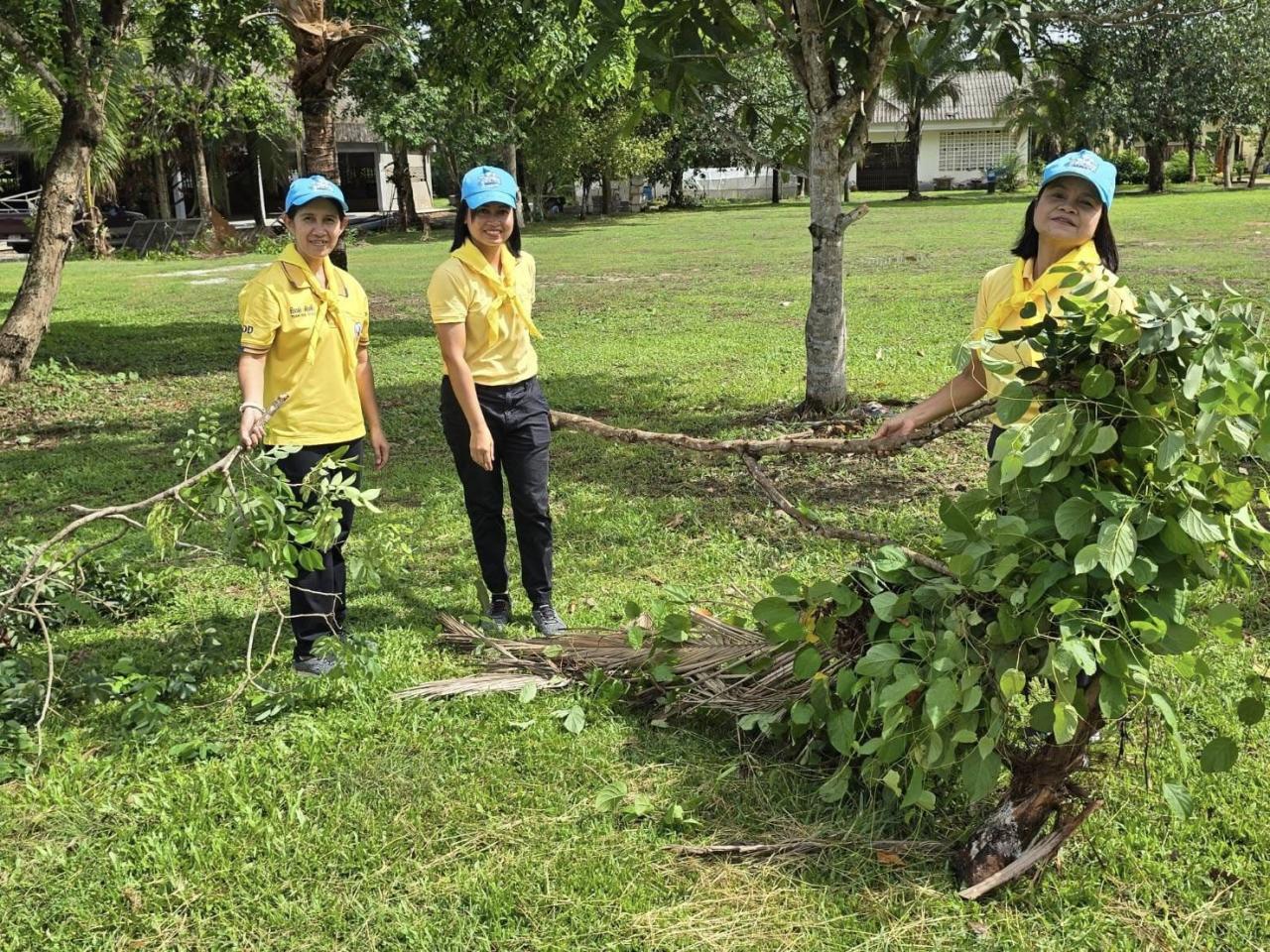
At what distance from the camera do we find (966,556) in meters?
2.83

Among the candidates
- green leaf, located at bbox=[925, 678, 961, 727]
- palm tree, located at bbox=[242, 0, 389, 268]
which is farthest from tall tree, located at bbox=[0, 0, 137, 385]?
green leaf, located at bbox=[925, 678, 961, 727]

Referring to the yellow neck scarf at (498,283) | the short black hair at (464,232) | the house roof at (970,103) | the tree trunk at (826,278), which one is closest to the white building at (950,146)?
the house roof at (970,103)

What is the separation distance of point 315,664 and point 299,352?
1218 millimetres

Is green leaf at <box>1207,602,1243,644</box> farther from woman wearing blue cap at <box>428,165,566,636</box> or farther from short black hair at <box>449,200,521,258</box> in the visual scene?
short black hair at <box>449,200,521,258</box>

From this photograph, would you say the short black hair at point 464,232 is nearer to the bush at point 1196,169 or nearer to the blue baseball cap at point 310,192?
the blue baseball cap at point 310,192

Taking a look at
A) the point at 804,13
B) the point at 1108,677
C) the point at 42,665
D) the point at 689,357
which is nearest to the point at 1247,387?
the point at 1108,677

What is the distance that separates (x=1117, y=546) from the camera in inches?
99.1

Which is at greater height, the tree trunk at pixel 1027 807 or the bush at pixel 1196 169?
the bush at pixel 1196 169

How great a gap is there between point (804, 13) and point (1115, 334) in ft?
15.5

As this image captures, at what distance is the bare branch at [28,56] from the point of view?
972 cm

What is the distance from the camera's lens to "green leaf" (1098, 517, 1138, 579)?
249cm

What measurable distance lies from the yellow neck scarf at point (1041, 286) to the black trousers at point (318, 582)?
2346 mm

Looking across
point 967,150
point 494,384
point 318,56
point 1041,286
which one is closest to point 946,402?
point 1041,286

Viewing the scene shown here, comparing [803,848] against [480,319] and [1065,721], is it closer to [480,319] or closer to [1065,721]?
[1065,721]
